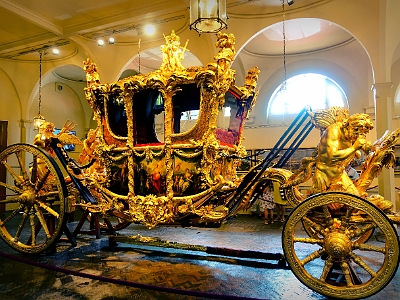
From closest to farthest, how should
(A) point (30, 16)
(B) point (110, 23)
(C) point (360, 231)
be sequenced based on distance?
(C) point (360, 231)
(A) point (30, 16)
(B) point (110, 23)

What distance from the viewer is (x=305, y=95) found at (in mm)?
9859

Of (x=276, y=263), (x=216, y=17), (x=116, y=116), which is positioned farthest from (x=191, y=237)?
(x=216, y=17)

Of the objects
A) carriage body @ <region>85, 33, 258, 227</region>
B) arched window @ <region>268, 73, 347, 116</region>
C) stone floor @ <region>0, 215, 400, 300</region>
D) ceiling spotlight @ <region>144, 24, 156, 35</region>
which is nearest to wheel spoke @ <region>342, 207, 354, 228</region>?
stone floor @ <region>0, 215, 400, 300</region>

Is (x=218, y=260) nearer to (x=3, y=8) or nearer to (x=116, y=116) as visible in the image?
(x=116, y=116)

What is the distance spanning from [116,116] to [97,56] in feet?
15.3

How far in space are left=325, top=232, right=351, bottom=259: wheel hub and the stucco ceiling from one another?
4.96 meters

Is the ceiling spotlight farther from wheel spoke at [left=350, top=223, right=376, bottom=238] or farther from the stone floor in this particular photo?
wheel spoke at [left=350, top=223, right=376, bottom=238]

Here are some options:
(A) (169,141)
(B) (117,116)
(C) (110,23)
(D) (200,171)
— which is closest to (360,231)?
(D) (200,171)

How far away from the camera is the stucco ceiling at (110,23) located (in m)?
6.35

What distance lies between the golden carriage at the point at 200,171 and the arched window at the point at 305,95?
6.28 metres

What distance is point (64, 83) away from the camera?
11.9 metres

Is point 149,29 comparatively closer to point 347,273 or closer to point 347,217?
point 347,217

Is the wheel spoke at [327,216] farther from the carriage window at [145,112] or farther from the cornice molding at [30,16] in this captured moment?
the cornice molding at [30,16]

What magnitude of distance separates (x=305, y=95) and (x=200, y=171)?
7512 millimetres
